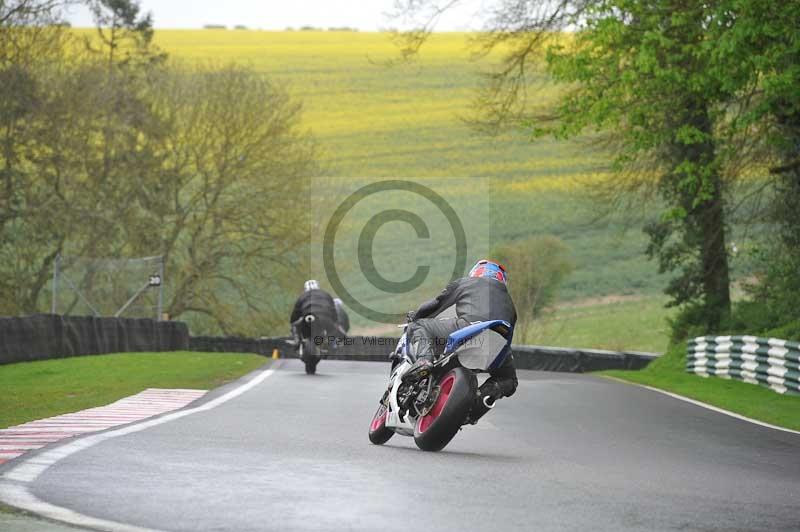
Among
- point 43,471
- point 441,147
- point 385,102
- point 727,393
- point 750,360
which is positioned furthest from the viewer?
point 385,102

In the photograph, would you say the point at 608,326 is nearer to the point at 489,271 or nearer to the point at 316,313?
the point at 316,313

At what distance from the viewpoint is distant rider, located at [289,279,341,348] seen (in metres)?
23.8

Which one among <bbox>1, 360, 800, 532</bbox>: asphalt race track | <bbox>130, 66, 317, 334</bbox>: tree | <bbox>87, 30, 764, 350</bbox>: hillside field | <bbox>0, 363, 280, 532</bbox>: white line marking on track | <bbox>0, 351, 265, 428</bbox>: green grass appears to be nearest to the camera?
<bbox>0, 363, 280, 532</bbox>: white line marking on track

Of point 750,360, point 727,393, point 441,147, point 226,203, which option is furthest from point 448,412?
point 441,147

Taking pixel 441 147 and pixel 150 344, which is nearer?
pixel 150 344

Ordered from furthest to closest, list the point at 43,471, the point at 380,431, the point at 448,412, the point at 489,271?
the point at 380,431
the point at 489,271
the point at 448,412
the point at 43,471

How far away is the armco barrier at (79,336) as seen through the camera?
24.6 m

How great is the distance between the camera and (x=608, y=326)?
57312 mm

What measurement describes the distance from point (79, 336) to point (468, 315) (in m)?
18.5

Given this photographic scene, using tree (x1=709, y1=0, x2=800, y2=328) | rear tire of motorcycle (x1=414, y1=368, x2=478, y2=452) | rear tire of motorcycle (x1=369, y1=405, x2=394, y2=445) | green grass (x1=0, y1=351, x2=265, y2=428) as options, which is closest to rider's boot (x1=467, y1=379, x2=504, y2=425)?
rear tire of motorcycle (x1=414, y1=368, x2=478, y2=452)

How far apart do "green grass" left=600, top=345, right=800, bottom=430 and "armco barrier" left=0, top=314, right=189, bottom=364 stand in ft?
37.2

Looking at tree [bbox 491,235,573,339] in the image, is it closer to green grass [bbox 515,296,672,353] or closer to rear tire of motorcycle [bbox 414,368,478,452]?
green grass [bbox 515,296,672,353]

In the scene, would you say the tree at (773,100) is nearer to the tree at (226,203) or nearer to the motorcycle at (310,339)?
the motorcycle at (310,339)

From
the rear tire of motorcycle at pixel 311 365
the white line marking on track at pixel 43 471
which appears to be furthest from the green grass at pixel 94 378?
the white line marking on track at pixel 43 471
